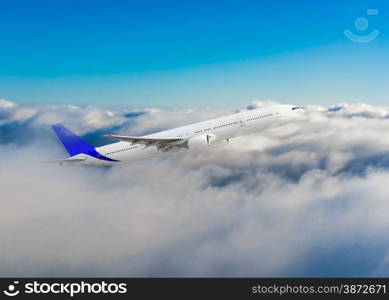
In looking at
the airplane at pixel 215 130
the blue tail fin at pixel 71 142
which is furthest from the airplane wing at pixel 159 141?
the blue tail fin at pixel 71 142

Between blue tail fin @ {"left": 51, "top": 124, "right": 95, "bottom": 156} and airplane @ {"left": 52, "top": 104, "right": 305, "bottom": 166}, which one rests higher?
blue tail fin @ {"left": 51, "top": 124, "right": 95, "bottom": 156}

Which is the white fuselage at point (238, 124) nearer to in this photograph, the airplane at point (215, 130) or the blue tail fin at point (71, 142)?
the airplane at point (215, 130)

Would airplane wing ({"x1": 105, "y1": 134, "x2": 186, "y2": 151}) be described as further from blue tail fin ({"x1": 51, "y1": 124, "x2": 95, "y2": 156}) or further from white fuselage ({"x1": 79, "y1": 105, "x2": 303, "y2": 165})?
blue tail fin ({"x1": 51, "y1": 124, "x2": 95, "y2": 156})

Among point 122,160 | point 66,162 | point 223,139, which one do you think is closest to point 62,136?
point 66,162

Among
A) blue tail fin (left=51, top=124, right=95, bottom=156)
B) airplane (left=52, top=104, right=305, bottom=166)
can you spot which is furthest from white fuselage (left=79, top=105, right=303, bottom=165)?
blue tail fin (left=51, top=124, right=95, bottom=156)

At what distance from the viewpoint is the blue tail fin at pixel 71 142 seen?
190ft

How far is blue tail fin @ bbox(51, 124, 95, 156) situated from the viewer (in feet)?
190

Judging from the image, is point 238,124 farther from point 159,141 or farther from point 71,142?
point 71,142

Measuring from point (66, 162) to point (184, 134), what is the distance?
62.4 feet

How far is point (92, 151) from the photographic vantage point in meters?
56.8

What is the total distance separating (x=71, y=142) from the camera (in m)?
59.3

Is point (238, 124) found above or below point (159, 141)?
Result: above

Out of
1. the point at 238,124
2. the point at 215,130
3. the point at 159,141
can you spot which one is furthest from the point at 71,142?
the point at 238,124

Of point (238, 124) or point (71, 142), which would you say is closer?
point (238, 124)
